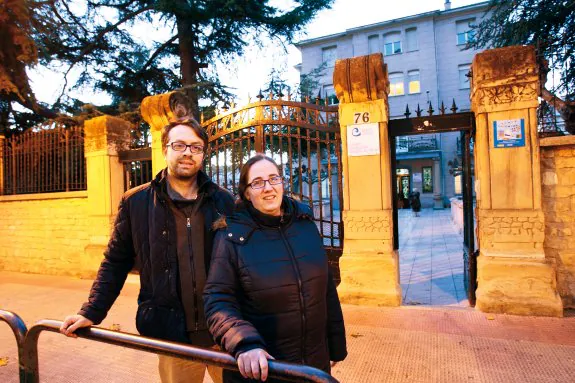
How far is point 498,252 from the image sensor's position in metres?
4.63

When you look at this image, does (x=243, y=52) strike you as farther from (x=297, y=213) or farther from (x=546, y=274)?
(x=297, y=213)

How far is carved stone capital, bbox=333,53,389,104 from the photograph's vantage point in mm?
5008

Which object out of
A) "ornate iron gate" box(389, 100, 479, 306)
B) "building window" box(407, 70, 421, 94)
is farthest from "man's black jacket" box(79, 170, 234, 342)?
"building window" box(407, 70, 421, 94)

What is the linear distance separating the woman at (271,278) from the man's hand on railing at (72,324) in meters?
0.72

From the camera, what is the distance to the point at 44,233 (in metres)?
8.07

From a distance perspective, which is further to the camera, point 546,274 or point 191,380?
point 546,274

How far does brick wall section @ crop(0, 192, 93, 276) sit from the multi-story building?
22461 mm

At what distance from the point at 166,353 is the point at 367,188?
13.1 ft

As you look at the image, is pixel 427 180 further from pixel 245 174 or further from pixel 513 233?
pixel 245 174

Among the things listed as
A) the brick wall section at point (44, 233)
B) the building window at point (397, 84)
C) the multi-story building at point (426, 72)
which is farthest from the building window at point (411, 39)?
the brick wall section at point (44, 233)

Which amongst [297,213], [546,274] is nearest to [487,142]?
[546,274]

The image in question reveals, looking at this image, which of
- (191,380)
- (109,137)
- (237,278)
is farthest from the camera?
(109,137)

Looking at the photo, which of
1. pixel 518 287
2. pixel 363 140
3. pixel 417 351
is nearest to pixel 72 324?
pixel 417 351

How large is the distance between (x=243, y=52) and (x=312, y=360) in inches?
399
